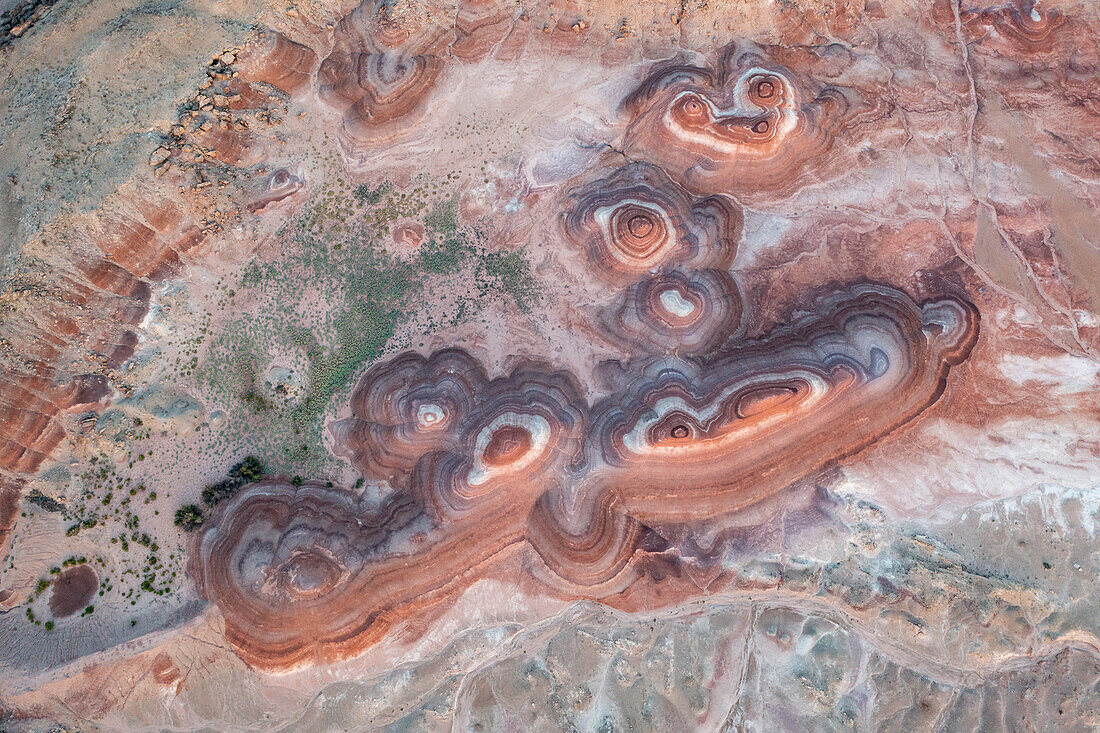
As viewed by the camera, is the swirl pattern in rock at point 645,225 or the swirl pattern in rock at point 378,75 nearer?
the swirl pattern in rock at point 645,225

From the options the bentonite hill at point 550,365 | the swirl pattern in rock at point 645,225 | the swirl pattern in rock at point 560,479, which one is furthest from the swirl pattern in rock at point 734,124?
the swirl pattern in rock at point 560,479

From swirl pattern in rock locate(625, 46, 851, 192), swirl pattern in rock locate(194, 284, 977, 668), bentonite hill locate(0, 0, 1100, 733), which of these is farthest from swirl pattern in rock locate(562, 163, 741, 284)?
swirl pattern in rock locate(194, 284, 977, 668)

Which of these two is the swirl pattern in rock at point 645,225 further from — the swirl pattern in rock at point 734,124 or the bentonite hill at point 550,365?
the swirl pattern in rock at point 734,124

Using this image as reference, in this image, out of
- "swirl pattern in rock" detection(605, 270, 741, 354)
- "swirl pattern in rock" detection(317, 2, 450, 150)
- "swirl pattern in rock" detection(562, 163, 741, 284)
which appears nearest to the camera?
"swirl pattern in rock" detection(605, 270, 741, 354)

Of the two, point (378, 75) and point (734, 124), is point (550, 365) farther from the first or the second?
point (378, 75)

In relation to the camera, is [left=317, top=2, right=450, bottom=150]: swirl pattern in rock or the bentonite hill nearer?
the bentonite hill

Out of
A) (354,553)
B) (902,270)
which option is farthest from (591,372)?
(902,270)

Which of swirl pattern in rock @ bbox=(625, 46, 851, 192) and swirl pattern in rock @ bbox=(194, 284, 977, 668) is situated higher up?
swirl pattern in rock @ bbox=(625, 46, 851, 192)

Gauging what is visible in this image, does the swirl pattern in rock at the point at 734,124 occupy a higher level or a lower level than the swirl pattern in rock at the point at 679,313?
higher

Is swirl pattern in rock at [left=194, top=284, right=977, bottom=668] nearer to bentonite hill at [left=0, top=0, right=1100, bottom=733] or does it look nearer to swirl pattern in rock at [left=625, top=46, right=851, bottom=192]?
bentonite hill at [left=0, top=0, right=1100, bottom=733]

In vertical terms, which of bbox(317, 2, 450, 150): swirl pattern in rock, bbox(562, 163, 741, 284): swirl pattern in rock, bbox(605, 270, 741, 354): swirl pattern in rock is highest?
bbox(317, 2, 450, 150): swirl pattern in rock
